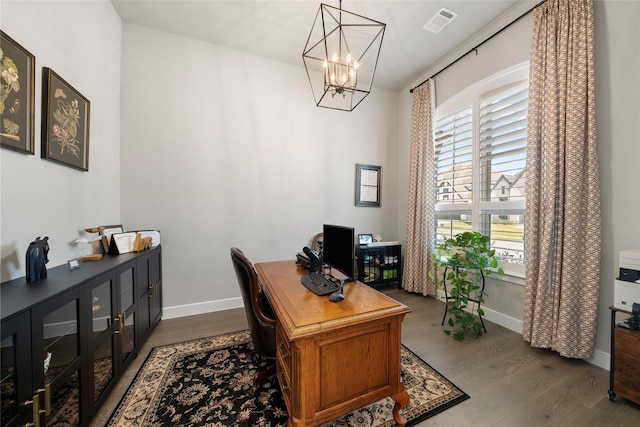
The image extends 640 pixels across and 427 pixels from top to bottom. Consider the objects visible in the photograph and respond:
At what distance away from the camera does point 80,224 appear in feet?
6.02

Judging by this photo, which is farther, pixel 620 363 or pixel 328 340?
pixel 620 363

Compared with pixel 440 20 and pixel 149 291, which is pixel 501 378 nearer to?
pixel 149 291

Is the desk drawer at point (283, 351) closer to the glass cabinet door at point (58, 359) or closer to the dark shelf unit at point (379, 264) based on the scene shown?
the glass cabinet door at point (58, 359)

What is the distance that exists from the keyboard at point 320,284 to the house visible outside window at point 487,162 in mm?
2102

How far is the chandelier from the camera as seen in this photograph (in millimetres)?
1725

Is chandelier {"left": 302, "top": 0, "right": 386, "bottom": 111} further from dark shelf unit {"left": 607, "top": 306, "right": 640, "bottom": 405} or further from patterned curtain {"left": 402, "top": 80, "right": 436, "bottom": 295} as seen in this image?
dark shelf unit {"left": 607, "top": 306, "right": 640, "bottom": 405}

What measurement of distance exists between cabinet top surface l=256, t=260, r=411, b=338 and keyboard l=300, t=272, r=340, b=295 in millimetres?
31

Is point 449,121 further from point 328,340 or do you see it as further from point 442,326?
point 328,340

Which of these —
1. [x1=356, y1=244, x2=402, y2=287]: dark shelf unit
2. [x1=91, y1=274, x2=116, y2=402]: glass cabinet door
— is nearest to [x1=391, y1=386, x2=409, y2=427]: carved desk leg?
[x1=91, y1=274, x2=116, y2=402]: glass cabinet door

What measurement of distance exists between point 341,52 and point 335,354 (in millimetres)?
3111

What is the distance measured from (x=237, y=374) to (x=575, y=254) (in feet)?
9.27

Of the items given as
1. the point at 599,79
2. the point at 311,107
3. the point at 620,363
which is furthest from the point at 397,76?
the point at 620,363

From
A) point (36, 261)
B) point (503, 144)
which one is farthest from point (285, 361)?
point (503, 144)

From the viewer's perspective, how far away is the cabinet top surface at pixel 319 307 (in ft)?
3.56
